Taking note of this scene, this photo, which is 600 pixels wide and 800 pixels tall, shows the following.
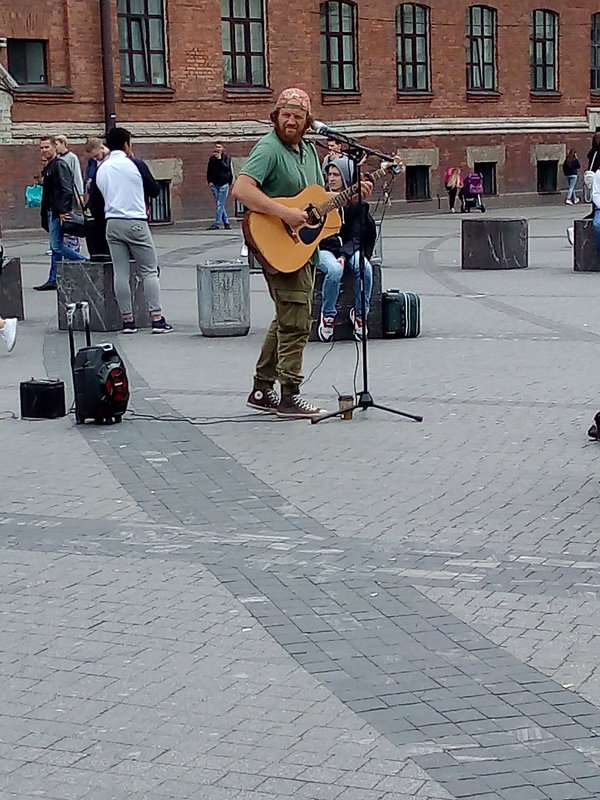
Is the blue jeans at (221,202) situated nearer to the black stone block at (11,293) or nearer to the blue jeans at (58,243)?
the blue jeans at (58,243)

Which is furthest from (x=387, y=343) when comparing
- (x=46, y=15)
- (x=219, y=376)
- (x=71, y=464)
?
(x=46, y=15)

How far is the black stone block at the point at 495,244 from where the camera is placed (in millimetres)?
19109

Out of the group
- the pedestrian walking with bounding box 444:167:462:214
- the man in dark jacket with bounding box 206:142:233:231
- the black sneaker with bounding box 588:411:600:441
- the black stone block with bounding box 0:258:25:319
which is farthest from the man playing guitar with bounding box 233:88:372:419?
the pedestrian walking with bounding box 444:167:462:214

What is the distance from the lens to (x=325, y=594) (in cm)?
584

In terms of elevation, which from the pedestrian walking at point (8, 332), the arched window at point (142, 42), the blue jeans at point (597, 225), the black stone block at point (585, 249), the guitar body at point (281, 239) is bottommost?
the pedestrian walking at point (8, 332)

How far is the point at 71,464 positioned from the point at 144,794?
435 cm

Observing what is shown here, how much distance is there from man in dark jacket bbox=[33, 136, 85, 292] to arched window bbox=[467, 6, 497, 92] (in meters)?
23.3

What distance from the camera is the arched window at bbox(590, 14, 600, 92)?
4238 cm

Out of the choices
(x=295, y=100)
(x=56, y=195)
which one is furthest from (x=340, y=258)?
(x=56, y=195)

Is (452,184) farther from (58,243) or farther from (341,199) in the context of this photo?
(341,199)

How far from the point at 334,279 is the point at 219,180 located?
64.1ft

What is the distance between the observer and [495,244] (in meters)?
19.1

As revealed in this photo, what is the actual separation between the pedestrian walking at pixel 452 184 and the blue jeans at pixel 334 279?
2525cm

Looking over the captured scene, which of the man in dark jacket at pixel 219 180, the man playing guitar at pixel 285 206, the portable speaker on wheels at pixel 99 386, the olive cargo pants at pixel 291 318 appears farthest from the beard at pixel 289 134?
the man in dark jacket at pixel 219 180
